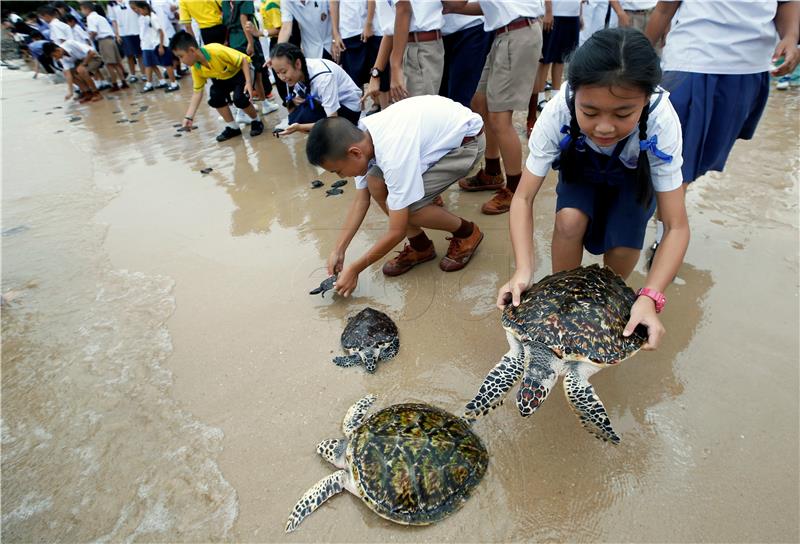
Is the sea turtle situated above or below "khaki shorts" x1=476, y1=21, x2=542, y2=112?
below

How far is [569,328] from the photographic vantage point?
1646 millimetres

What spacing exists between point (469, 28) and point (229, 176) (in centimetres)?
288

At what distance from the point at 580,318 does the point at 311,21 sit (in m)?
4.91

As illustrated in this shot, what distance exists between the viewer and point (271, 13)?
5.41 meters

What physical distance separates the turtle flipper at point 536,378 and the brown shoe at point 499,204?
1.77 m

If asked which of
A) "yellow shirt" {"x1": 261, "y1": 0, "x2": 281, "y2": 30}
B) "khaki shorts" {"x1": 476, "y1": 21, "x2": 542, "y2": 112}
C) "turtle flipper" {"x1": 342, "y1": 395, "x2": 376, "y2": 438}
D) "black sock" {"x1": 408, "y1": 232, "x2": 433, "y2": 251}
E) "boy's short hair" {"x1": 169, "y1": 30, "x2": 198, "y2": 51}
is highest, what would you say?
"yellow shirt" {"x1": 261, "y1": 0, "x2": 281, "y2": 30}

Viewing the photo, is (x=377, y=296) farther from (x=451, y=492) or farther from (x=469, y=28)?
(x=469, y=28)

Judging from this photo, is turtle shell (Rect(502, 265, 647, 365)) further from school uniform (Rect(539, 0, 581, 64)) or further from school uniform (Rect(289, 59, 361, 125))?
school uniform (Rect(539, 0, 581, 64))

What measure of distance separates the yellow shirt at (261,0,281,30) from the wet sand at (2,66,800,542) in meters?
3.04

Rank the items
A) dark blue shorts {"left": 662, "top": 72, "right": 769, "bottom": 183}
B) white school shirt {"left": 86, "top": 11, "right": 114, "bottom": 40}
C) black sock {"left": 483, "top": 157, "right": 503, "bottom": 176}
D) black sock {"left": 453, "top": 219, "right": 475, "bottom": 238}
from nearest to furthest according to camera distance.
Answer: dark blue shorts {"left": 662, "top": 72, "right": 769, "bottom": 183} < black sock {"left": 453, "top": 219, "right": 475, "bottom": 238} < black sock {"left": 483, "top": 157, "right": 503, "bottom": 176} < white school shirt {"left": 86, "top": 11, "right": 114, "bottom": 40}

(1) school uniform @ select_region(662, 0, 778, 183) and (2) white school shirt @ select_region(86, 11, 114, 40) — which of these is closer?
(1) school uniform @ select_region(662, 0, 778, 183)

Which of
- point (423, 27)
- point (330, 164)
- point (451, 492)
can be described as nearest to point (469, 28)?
point (423, 27)

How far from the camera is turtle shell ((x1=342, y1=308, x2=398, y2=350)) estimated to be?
7.29ft

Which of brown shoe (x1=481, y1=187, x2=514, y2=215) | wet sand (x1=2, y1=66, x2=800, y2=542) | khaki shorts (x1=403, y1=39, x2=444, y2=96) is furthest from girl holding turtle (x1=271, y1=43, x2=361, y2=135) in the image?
brown shoe (x1=481, y1=187, x2=514, y2=215)
